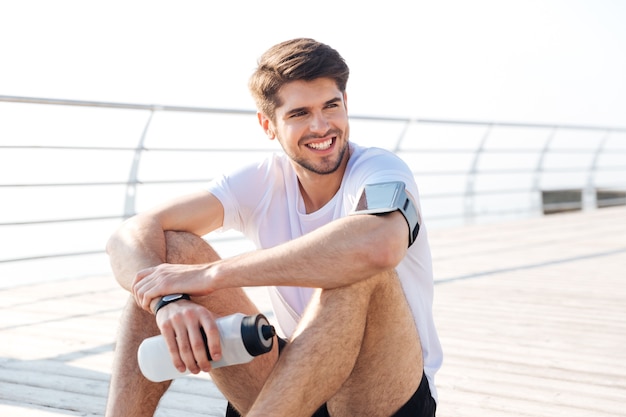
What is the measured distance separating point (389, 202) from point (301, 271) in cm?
25

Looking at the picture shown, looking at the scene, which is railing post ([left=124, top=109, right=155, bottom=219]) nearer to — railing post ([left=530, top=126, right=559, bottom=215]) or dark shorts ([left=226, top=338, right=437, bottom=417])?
dark shorts ([left=226, top=338, right=437, bottom=417])

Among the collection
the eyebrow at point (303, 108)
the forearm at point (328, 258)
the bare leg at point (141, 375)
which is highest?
the eyebrow at point (303, 108)

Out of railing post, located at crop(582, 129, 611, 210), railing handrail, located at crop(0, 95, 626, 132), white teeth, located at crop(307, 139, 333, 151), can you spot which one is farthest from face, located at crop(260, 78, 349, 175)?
railing post, located at crop(582, 129, 611, 210)

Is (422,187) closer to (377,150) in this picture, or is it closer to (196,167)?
(196,167)

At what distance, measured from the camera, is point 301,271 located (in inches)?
69.5

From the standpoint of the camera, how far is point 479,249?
21.9ft

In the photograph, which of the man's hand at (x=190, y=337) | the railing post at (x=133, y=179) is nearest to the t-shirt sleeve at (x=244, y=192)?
the man's hand at (x=190, y=337)

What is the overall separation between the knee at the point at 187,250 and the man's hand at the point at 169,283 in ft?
0.45

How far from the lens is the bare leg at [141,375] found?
6.16ft

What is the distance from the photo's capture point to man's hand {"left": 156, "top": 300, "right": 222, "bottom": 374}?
5.48 feet

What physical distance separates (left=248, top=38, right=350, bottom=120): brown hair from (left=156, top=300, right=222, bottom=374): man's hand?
695 millimetres

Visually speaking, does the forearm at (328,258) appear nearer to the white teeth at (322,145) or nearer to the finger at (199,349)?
the finger at (199,349)

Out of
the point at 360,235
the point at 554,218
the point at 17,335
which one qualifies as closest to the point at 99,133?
the point at 17,335

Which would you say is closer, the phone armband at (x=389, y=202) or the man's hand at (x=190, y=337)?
the man's hand at (x=190, y=337)
